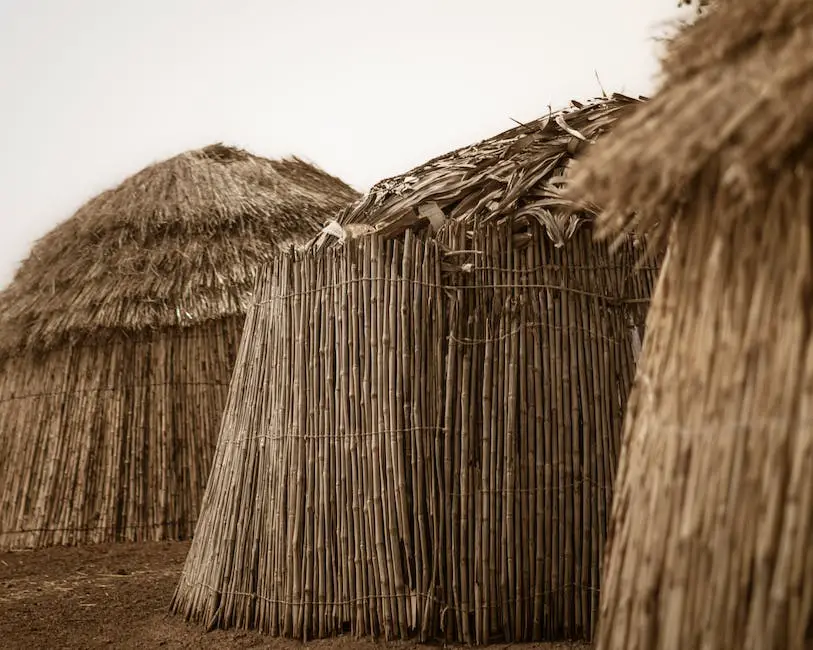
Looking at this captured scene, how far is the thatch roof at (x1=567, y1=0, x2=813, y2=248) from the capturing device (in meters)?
1.49

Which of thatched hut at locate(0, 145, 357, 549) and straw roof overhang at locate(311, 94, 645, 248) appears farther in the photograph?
thatched hut at locate(0, 145, 357, 549)

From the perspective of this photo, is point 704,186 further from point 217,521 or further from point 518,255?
point 217,521

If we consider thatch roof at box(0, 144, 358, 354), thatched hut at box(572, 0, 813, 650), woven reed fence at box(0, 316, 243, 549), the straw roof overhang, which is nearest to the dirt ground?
woven reed fence at box(0, 316, 243, 549)

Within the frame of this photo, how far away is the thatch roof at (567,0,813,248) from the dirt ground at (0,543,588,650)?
1.95 meters

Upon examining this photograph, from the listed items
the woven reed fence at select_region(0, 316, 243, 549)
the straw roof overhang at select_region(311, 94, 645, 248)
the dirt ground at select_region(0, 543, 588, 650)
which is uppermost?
the straw roof overhang at select_region(311, 94, 645, 248)

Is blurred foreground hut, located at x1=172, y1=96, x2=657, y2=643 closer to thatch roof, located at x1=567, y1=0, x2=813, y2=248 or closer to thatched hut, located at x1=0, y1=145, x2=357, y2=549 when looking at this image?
thatch roof, located at x1=567, y1=0, x2=813, y2=248

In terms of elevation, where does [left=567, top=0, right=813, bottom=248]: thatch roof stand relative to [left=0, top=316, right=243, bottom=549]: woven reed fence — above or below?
above

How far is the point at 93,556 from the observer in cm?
634

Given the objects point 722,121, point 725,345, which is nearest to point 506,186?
point 725,345

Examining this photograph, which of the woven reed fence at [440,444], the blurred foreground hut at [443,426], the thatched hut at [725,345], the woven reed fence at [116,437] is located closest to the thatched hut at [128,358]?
the woven reed fence at [116,437]

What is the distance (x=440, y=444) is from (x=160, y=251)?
5.05 meters

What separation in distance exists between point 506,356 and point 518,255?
16.5 inches

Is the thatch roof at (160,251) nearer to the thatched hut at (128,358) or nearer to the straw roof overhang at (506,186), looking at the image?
the thatched hut at (128,358)

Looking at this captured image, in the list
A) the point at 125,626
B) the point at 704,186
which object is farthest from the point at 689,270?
the point at 125,626
